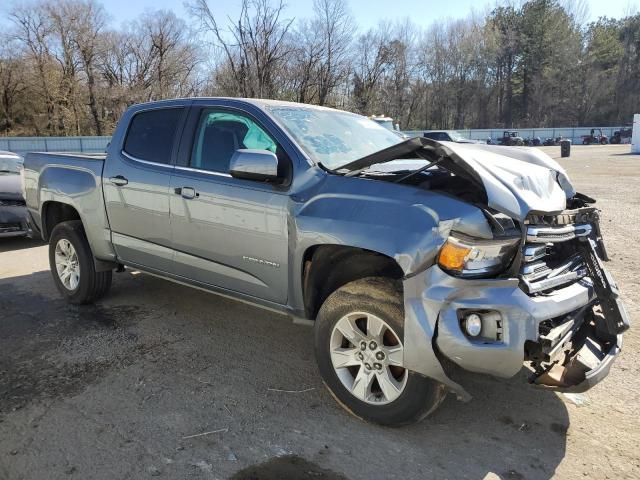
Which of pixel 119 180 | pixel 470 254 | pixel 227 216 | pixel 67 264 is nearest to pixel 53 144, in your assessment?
pixel 67 264

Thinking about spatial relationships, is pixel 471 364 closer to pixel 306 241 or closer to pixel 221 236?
pixel 306 241

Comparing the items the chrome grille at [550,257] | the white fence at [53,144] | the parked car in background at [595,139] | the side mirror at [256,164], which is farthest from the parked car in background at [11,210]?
the parked car in background at [595,139]

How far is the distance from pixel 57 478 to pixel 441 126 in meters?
76.5

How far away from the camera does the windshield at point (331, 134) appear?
360 centimetres

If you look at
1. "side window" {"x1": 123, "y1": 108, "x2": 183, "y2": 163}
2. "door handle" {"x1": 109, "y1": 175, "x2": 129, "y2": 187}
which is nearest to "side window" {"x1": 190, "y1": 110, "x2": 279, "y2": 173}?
"side window" {"x1": 123, "y1": 108, "x2": 183, "y2": 163}

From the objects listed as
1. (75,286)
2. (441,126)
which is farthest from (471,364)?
(441,126)

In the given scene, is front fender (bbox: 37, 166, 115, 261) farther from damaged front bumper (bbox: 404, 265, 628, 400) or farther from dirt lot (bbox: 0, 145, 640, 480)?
damaged front bumper (bbox: 404, 265, 628, 400)

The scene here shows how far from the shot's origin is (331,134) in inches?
155

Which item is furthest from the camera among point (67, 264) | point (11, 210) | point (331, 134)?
point (11, 210)

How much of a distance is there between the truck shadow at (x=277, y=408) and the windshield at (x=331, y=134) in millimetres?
1569

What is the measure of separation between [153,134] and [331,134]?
162 cm

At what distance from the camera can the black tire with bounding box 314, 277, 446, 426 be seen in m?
2.82

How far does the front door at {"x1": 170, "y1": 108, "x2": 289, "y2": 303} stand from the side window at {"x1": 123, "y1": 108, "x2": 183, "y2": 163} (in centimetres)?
28

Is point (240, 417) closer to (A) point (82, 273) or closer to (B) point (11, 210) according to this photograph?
(A) point (82, 273)
